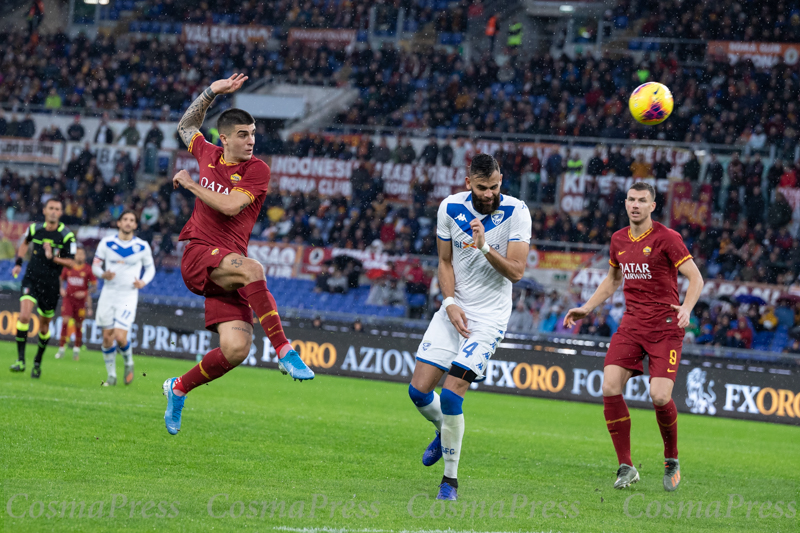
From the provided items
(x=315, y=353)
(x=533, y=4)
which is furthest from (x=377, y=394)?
(x=533, y=4)

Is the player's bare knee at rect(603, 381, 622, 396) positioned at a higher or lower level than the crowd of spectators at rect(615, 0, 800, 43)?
lower

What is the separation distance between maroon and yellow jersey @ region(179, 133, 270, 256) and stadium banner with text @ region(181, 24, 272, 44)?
27955 mm

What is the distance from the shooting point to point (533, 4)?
3191 centimetres

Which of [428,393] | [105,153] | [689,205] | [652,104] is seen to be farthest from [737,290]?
[105,153]

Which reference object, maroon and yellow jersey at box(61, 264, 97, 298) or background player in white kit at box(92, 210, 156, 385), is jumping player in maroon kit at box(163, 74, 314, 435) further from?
maroon and yellow jersey at box(61, 264, 97, 298)

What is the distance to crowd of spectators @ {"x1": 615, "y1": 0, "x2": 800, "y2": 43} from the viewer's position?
27859 millimetres

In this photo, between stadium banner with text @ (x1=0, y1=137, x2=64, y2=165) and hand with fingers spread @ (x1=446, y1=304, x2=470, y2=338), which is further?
stadium banner with text @ (x1=0, y1=137, x2=64, y2=165)

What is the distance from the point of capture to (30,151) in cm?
2752

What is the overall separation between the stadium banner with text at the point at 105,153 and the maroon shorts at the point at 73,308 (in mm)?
9621

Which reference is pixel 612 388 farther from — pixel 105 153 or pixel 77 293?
pixel 105 153

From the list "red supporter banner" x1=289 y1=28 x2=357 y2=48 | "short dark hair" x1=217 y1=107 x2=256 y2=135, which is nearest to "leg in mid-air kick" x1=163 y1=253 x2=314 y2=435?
"short dark hair" x1=217 y1=107 x2=256 y2=135

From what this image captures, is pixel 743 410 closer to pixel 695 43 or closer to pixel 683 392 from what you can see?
pixel 683 392

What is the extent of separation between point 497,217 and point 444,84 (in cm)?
2260

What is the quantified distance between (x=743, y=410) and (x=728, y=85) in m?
12.8
